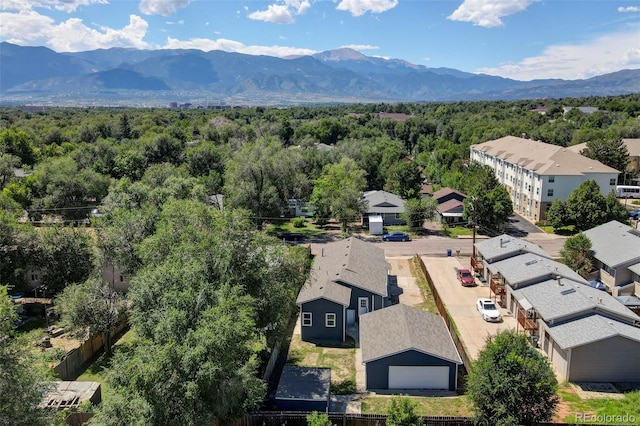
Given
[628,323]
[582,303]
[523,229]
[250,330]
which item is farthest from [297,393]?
[523,229]

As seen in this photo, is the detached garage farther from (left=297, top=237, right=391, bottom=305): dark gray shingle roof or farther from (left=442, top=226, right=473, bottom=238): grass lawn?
(left=442, top=226, right=473, bottom=238): grass lawn

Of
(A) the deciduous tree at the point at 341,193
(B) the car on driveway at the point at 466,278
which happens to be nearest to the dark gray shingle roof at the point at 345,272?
(B) the car on driveway at the point at 466,278

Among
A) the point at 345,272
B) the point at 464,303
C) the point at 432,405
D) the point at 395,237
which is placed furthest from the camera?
the point at 395,237

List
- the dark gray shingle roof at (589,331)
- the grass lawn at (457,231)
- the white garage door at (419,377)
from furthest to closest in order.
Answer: the grass lawn at (457,231) < the white garage door at (419,377) < the dark gray shingle roof at (589,331)

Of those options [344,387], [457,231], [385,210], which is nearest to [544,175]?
[457,231]

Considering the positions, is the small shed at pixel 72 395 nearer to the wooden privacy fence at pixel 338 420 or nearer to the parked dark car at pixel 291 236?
the wooden privacy fence at pixel 338 420

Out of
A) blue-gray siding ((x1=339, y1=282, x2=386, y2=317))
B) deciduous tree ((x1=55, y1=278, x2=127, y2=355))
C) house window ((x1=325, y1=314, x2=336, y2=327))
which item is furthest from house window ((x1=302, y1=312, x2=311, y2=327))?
deciduous tree ((x1=55, y1=278, x2=127, y2=355))

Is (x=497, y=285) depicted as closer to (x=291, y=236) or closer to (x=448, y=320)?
(x=448, y=320)
